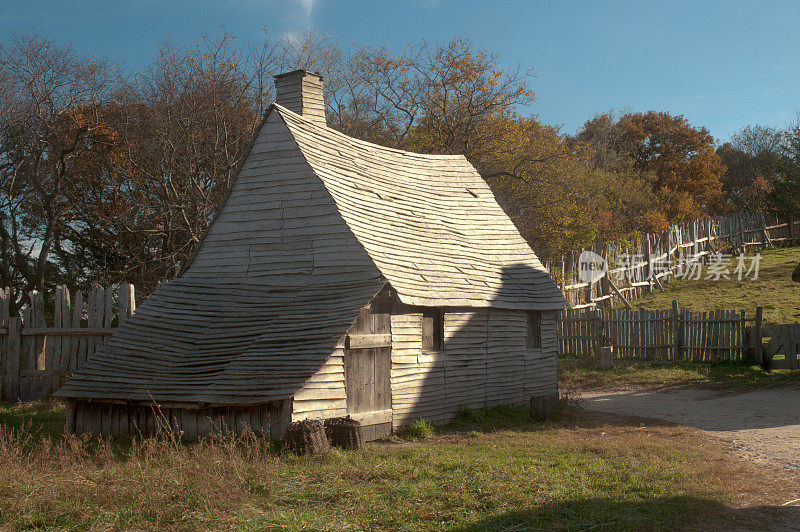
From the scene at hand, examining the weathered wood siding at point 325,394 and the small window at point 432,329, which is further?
the small window at point 432,329

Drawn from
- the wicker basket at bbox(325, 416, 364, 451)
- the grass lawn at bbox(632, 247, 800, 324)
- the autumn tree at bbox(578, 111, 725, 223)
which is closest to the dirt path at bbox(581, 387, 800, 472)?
the wicker basket at bbox(325, 416, 364, 451)

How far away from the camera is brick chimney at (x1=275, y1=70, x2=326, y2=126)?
1747 centimetres

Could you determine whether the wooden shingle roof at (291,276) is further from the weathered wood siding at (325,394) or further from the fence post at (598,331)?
the fence post at (598,331)

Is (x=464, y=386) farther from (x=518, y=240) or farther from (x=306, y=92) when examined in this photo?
(x=306, y=92)

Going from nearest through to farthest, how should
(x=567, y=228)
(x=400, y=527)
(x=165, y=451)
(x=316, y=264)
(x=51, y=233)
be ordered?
(x=400, y=527) < (x=165, y=451) < (x=316, y=264) < (x=51, y=233) < (x=567, y=228)

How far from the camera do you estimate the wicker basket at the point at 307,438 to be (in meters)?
10.4

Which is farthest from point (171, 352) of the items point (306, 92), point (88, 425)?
point (306, 92)

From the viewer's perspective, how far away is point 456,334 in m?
15.0

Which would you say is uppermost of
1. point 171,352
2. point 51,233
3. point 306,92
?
point 306,92

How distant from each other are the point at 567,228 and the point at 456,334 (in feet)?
71.4

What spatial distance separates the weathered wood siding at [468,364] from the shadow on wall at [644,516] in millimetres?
5919

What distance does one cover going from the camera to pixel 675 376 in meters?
20.0

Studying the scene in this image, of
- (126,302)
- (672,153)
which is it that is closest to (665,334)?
(126,302)

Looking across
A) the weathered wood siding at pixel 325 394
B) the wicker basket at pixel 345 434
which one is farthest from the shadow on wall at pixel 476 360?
the wicker basket at pixel 345 434
